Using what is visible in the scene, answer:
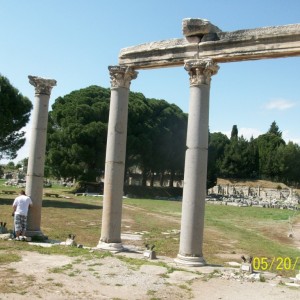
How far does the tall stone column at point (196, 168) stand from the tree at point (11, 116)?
2061 cm

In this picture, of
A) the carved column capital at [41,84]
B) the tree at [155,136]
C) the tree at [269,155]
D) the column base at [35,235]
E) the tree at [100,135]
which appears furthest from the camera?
the tree at [269,155]

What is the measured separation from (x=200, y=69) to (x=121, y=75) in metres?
2.62

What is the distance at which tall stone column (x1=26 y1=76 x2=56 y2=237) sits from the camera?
1278cm

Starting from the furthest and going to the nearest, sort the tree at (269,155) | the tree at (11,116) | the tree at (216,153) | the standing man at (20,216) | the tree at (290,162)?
1. the tree at (269,155)
2. the tree at (290,162)
3. the tree at (216,153)
4. the tree at (11,116)
5. the standing man at (20,216)

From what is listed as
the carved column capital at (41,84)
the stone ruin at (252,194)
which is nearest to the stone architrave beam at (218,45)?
the carved column capital at (41,84)

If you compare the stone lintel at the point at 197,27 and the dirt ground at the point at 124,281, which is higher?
the stone lintel at the point at 197,27

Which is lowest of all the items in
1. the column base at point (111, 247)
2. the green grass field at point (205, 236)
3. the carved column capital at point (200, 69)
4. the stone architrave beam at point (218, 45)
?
the green grass field at point (205, 236)

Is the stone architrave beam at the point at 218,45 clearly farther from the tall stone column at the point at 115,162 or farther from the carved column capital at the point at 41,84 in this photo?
the carved column capital at the point at 41,84

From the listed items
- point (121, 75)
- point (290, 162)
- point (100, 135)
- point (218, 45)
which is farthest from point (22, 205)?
point (290, 162)

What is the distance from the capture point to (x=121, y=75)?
1177 cm

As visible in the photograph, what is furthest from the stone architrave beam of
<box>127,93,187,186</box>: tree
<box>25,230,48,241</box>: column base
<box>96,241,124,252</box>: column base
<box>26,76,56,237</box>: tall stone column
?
<box>127,93,187,186</box>: tree

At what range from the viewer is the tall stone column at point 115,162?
11.6 meters

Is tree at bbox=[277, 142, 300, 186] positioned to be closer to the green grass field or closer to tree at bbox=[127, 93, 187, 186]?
tree at bbox=[127, 93, 187, 186]

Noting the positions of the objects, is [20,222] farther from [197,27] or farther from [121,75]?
[197,27]
